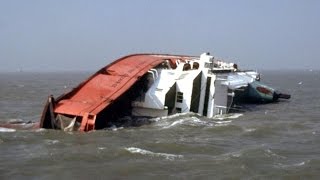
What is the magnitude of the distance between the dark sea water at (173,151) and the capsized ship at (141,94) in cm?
89

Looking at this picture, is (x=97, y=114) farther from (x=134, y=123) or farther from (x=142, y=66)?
(x=142, y=66)

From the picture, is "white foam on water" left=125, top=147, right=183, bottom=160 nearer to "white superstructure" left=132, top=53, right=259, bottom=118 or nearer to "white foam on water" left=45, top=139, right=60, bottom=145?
"white foam on water" left=45, top=139, right=60, bottom=145

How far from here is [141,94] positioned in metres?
28.7

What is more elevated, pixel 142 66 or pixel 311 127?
pixel 142 66

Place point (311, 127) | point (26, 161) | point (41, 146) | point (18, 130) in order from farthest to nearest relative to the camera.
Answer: point (311, 127) < point (18, 130) < point (41, 146) < point (26, 161)

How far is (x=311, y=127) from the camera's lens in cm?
2675

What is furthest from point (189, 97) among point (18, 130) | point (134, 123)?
point (18, 130)

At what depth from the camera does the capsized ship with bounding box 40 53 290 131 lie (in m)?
24.4

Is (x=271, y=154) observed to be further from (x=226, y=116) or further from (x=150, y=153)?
(x=226, y=116)

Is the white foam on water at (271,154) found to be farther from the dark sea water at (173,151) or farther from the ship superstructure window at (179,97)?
the ship superstructure window at (179,97)

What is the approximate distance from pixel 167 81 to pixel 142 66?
2.26 m

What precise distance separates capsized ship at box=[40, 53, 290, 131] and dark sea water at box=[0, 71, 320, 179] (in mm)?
895

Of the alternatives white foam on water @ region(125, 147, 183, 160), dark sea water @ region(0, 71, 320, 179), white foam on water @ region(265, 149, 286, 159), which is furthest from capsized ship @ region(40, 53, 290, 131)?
white foam on water @ region(265, 149, 286, 159)

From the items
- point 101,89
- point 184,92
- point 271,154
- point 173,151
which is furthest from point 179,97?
point 271,154
